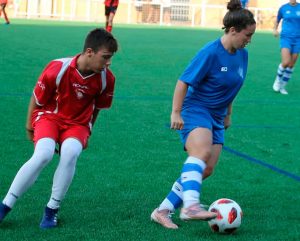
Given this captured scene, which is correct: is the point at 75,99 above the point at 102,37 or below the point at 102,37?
below

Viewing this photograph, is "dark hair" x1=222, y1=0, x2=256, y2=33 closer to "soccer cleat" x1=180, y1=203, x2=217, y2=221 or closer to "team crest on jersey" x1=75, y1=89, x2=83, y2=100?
"team crest on jersey" x1=75, y1=89, x2=83, y2=100

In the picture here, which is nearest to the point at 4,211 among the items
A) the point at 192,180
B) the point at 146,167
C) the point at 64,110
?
the point at 64,110

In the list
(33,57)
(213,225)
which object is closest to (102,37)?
(213,225)

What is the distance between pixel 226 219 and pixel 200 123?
709 mm

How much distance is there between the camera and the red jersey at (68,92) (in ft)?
18.5

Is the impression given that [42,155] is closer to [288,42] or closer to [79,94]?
[79,94]

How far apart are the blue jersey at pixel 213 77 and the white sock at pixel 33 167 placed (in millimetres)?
1058

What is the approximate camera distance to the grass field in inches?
222

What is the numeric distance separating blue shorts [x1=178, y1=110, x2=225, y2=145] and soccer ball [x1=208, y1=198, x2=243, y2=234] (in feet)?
1.68

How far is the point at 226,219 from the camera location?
18.1 ft

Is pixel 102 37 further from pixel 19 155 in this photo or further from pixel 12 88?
pixel 12 88

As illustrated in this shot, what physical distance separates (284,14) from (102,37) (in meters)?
9.83

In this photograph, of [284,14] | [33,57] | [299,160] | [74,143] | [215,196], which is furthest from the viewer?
[33,57]

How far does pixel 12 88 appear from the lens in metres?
13.0
